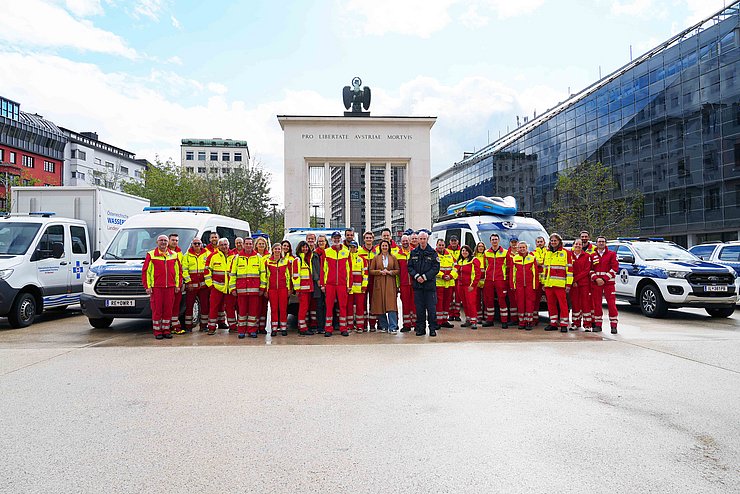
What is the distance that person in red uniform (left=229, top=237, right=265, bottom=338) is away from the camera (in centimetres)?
919

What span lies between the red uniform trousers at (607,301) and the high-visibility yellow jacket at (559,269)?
0.52m

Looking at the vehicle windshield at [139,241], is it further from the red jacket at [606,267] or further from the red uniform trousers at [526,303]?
the red jacket at [606,267]

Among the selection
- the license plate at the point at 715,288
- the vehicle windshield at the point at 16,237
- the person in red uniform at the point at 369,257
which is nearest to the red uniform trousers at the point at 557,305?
the person in red uniform at the point at 369,257

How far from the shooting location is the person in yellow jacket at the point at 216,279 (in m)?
9.45

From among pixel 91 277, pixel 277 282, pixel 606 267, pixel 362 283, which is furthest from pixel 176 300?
pixel 606 267

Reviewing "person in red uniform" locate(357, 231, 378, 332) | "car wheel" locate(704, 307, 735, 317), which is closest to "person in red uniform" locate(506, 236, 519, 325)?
"person in red uniform" locate(357, 231, 378, 332)

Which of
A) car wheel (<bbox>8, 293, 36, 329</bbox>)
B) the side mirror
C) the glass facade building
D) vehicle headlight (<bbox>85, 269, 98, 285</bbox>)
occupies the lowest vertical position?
car wheel (<bbox>8, 293, 36, 329</bbox>)

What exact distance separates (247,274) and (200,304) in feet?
4.93

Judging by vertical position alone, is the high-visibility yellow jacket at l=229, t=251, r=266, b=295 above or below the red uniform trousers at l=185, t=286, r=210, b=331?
above

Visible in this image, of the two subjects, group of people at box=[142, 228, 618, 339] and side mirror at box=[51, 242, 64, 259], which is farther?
side mirror at box=[51, 242, 64, 259]

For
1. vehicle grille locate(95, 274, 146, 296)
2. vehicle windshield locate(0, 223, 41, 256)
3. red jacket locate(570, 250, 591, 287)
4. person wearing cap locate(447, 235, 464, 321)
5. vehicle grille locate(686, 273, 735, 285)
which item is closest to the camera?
vehicle grille locate(95, 274, 146, 296)

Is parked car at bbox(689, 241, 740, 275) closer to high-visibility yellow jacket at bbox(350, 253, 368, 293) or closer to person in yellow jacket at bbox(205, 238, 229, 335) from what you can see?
high-visibility yellow jacket at bbox(350, 253, 368, 293)

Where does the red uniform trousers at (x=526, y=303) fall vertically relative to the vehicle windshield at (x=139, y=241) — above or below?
below

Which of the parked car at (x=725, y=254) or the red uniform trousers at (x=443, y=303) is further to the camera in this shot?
the parked car at (x=725, y=254)
